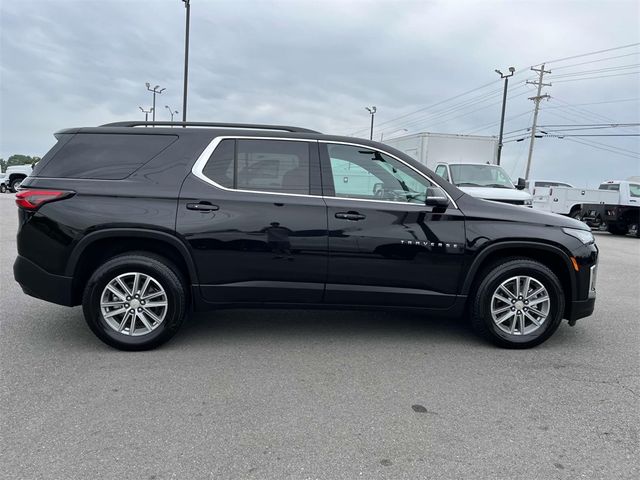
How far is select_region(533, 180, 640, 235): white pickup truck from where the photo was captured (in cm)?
1783

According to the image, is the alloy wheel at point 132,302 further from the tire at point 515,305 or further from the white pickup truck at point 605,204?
the white pickup truck at point 605,204

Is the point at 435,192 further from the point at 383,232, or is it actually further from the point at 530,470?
the point at 530,470

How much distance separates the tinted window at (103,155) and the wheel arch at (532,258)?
2.84 metres

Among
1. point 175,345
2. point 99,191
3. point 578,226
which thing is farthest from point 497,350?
point 99,191

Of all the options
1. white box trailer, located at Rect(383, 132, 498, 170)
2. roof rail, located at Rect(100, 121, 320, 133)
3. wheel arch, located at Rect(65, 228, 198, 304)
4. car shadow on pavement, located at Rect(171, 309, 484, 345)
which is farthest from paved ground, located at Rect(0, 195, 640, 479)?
white box trailer, located at Rect(383, 132, 498, 170)

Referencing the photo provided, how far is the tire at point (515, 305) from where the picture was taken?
4230 mm

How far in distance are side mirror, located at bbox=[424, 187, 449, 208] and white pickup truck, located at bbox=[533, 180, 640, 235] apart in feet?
50.3

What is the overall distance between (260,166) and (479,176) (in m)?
9.20

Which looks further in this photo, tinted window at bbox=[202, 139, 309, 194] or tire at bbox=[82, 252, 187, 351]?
tinted window at bbox=[202, 139, 309, 194]

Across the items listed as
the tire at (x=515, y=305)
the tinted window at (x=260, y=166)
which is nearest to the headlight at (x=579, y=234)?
the tire at (x=515, y=305)

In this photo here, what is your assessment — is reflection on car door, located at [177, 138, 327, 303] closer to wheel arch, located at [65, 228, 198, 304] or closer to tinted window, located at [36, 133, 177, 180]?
wheel arch, located at [65, 228, 198, 304]

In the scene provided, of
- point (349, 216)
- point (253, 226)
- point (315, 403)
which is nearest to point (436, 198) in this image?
point (349, 216)

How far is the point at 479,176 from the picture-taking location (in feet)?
39.8

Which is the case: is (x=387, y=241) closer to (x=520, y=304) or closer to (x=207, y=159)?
(x=520, y=304)
